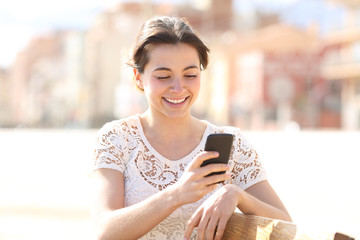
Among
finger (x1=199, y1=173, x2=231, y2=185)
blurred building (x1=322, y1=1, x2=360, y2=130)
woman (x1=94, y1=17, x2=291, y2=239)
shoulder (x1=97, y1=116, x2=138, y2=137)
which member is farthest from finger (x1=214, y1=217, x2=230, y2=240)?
blurred building (x1=322, y1=1, x2=360, y2=130)

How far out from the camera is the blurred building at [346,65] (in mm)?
40281

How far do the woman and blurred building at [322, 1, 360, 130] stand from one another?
39.2 meters

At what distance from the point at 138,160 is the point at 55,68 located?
273 feet

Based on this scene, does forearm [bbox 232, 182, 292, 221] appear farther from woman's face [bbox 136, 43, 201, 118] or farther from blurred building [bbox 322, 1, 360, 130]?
blurred building [bbox 322, 1, 360, 130]

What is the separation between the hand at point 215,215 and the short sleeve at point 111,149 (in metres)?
0.44

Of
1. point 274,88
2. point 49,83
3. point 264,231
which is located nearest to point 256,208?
point 264,231

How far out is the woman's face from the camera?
225 centimetres

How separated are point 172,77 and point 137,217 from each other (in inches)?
23.3

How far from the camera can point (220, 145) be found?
167cm

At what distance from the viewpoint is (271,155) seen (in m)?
16.4

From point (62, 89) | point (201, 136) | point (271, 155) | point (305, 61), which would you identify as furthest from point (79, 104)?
point (201, 136)

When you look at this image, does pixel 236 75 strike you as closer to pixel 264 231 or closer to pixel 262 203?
pixel 262 203

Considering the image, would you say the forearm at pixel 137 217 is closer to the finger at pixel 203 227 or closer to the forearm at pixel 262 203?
the finger at pixel 203 227

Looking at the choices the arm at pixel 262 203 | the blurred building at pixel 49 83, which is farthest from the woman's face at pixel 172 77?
the blurred building at pixel 49 83
